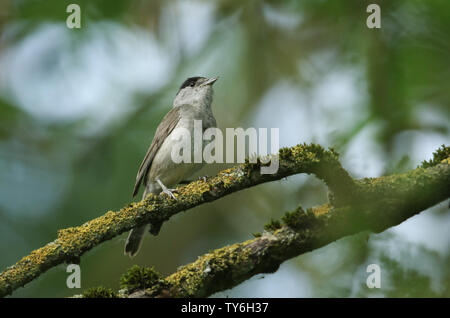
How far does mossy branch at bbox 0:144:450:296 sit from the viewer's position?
310 cm

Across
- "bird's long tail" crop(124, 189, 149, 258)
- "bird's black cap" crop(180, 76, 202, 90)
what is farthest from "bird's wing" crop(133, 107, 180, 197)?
"bird's black cap" crop(180, 76, 202, 90)

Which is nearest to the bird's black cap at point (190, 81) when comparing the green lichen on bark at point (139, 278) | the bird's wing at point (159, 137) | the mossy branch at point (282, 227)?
the bird's wing at point (159, 137)

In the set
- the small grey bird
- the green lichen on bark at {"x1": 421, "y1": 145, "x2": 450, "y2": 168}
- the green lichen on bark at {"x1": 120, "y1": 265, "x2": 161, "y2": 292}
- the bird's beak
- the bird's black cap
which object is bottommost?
the green lichen on bark at {"x1": 120, "y1": 265, "x2": 161, "y2": 292}

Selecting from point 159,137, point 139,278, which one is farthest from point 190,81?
point 139,278

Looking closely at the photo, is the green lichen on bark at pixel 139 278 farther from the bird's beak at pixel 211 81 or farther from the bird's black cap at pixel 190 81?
the bird's black cap at pixel 190 81

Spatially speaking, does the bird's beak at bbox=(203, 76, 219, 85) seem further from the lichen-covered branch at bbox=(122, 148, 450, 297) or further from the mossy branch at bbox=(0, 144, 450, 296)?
the lichen-covered branch at bbox=(122, 148, 450, 297)

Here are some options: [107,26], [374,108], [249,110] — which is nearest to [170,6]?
[107,26]

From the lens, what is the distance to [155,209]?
3.60 m

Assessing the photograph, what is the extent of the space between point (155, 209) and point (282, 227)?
90 cm

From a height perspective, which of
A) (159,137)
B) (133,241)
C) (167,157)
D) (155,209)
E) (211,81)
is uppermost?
(211,81)

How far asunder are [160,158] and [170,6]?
184 cm

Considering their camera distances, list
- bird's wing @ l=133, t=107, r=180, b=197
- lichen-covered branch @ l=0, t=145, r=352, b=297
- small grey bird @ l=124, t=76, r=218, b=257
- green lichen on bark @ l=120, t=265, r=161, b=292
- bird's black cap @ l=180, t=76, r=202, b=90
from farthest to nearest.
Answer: bird's black cap @ l=180, t=76, r=202, b=90, bird's wing @ l=133, t=107, r=180, b=197, small grey bird @ l=124, t=76, r=218, b=257, lichen-covered branch @ l=0, t=145, r=352, b=297, green lichen on bark @ l=120, t=265, r=161, b=292

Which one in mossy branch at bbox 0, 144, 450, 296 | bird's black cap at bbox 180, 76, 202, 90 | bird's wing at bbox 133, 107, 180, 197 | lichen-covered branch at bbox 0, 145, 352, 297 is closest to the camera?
mossy branch at bbox 0, 144, 450, 296

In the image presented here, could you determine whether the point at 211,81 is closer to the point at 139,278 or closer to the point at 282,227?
the point at 282,227
